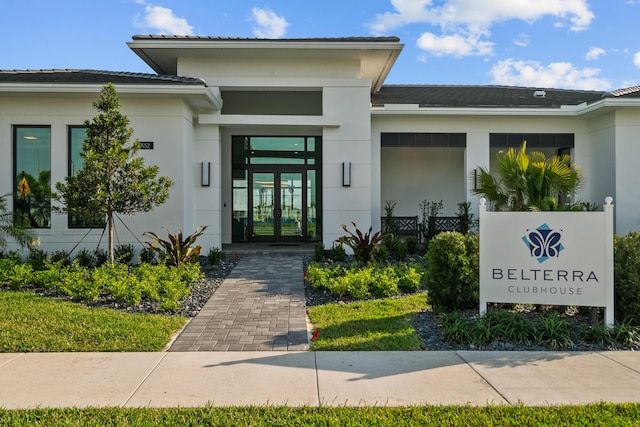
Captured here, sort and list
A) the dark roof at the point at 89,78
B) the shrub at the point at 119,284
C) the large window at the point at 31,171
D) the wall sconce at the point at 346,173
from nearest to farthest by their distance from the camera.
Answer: the shrub at the point at 119,284 < the dark roof at the point at 89,78 < the large window at the point at 31,171 < the wall sconce at the point at 346,173

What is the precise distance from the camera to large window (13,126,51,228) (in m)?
12.8

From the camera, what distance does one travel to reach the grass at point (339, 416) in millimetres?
3797

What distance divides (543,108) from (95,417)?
15.6 m

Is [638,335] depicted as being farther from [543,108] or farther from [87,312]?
[543,108]

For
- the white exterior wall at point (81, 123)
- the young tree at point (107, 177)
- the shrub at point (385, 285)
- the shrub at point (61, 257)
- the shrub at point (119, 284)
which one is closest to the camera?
the shrub at point (119, 284)

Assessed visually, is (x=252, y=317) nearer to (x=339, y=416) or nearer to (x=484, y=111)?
(x=339, y=416)

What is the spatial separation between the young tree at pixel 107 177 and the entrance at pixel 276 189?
630cm

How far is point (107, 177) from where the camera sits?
31.6 feet

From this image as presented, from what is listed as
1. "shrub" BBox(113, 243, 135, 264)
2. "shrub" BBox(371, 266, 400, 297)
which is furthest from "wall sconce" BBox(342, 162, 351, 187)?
"shrub" BBox(113, 243, 135, 264)

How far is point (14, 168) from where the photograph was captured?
41.9 ft

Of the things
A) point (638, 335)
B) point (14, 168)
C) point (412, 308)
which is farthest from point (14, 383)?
point (14, 168)

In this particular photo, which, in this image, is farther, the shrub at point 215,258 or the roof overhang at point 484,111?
the roof overhang at point 484,111

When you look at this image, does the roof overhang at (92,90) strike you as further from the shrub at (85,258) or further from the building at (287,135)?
the shrub at (85,258)

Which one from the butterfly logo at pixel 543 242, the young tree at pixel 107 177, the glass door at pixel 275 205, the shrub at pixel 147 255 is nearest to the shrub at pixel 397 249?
the glass door at pixel 275 205
